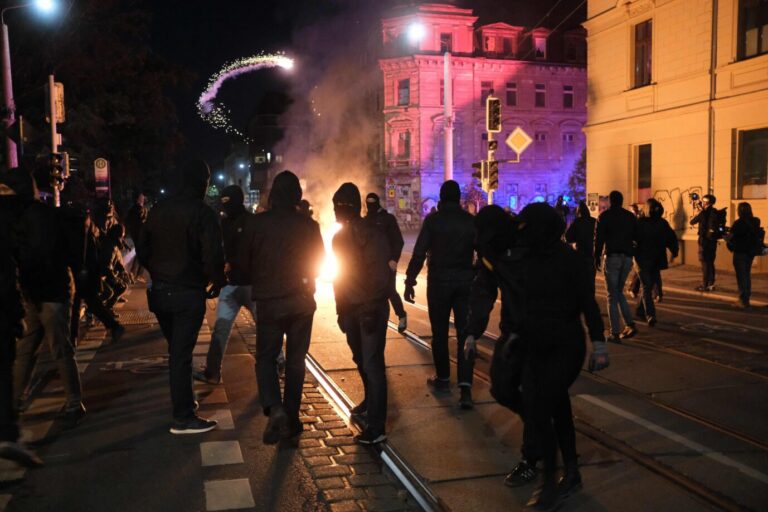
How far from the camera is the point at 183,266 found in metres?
5.30

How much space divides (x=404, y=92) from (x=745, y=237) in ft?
123

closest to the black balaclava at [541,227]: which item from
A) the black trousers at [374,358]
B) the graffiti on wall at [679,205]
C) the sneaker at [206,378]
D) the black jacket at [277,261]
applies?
the black trousers at [374,358]

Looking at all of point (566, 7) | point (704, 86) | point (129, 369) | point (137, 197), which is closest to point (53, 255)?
point (129, 369)

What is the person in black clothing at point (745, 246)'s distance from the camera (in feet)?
39.3

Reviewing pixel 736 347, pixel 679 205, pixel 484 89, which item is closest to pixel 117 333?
pixel 736 347

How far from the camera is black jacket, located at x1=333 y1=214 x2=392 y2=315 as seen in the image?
522cm

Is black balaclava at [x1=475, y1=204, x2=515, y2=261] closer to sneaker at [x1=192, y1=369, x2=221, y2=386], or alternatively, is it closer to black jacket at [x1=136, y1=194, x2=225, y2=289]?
black jacket at [x1=136, y1=194, x2=225, y2=289]

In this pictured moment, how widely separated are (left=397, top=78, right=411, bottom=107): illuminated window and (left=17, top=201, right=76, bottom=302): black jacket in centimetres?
4346

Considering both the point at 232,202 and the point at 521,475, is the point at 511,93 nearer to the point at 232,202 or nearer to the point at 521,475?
the point at 232,202

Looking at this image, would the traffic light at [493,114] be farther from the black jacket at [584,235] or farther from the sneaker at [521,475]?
the sneaker at [521,475]

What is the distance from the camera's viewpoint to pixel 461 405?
19.7ft

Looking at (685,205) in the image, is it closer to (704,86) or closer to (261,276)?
(704,86)

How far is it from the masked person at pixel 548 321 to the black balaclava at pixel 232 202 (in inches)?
145

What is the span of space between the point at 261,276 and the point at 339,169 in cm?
4345
